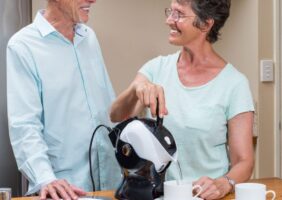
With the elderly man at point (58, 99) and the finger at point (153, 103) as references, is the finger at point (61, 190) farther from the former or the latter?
the finger at point (153, 103)

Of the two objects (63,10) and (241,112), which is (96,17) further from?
(241,112)

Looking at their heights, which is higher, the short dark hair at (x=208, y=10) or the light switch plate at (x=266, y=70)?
the short dark hair at (x=208, y=10)

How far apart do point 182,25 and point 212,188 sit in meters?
0.57

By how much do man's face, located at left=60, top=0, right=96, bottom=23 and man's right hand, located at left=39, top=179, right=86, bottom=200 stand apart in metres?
0.58

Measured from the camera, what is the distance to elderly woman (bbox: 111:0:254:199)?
163cm

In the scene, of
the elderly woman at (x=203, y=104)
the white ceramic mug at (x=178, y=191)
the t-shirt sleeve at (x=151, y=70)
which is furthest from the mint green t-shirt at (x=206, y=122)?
the white ceramic mug at (x=178, y=191)

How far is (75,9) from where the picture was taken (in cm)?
169

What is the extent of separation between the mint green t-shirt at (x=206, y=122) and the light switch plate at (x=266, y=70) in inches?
41.7

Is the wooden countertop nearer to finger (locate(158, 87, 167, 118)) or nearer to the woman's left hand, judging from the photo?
the woman's left hand

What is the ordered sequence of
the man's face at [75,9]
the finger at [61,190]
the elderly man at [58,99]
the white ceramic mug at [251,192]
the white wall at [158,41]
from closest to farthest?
the white ceramic mug at [251,192] → the finger at [61,190] → the elderly man at [58,99] → the man's face at [75,9] → the white wall at [158,41]

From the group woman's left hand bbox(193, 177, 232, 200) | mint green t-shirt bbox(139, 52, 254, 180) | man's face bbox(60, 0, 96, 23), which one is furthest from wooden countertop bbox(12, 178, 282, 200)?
man's face bbox(60, 0, 96, 23)

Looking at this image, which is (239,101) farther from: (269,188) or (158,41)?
(158,41)

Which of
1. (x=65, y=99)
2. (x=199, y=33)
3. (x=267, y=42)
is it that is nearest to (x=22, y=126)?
(x=65, y=99)

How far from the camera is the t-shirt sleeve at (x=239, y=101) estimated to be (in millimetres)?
1627
